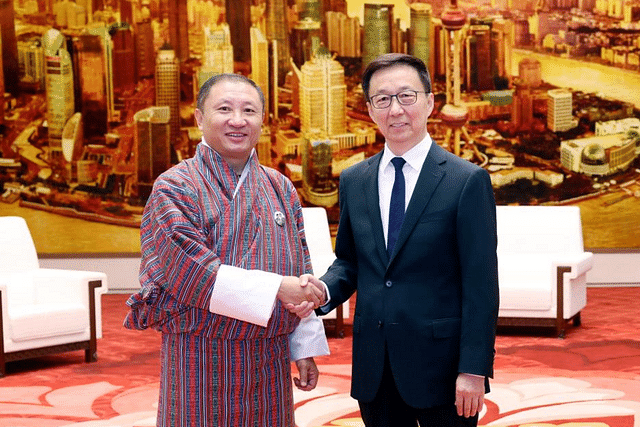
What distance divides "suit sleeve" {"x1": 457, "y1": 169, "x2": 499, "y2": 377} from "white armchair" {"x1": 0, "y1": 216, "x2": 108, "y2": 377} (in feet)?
12.9

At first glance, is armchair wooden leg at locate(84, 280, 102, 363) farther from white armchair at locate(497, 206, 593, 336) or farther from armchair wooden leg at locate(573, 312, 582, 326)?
armchair wooden leg at locate(573, 312, 582, 326)

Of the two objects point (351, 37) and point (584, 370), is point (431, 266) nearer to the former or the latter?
point (584, 370)

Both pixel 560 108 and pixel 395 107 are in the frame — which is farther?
pixel 560 108

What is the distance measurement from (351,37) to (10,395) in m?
5.34

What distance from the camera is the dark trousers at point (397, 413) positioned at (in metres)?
2.29

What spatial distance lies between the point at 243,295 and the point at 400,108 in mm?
616

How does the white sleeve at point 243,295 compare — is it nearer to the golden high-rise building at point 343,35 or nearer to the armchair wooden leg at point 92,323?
the armchair wooden leg at point 92,323

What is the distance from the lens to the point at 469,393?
86.7 inches

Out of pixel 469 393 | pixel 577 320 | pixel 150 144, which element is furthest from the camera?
pixel 150 144

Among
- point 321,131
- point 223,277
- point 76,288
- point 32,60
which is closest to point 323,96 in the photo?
point 321,131

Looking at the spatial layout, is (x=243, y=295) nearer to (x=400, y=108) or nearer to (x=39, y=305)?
(x=400, y=108)

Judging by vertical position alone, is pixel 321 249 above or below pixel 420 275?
below

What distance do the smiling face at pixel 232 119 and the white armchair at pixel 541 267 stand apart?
4.24 meters

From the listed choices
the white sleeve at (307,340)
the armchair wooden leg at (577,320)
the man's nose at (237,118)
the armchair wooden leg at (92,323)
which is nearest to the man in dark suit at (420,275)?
the white sleeve at (307,340)
